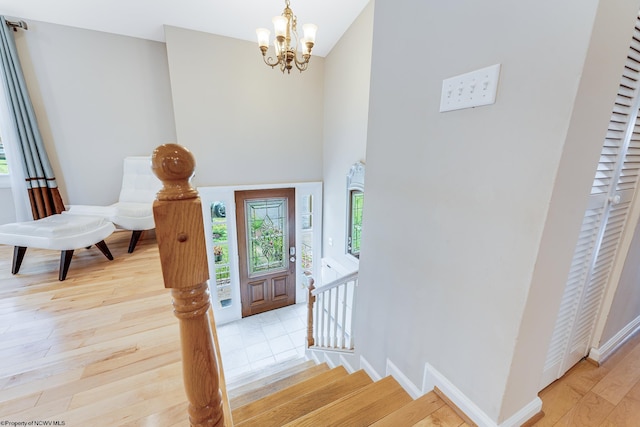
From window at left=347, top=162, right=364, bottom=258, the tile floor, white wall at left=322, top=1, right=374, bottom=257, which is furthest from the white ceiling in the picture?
the tile floor

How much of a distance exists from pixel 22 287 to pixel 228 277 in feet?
7.53

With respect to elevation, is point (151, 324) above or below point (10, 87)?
below

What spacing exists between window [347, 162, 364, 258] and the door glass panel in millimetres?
1123

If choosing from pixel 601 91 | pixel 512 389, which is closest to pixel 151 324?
pixel 512 389

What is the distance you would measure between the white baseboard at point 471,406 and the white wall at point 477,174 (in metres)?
0.03

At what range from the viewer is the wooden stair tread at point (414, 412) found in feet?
3.55

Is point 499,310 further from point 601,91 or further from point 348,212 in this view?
point 348,212

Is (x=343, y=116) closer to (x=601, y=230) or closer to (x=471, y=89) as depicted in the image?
(x=471, y=89)

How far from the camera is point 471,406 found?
107 cm

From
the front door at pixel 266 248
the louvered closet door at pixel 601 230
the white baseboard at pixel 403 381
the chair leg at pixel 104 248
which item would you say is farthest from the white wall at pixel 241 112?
the louvered closet door at pixel 601 230

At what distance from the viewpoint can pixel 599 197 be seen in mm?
1075

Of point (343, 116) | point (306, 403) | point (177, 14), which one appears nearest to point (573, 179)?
point (306, 403)

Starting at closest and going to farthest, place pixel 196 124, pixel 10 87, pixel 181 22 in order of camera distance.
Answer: pixel 10 87
pixel 181 22
pixel 196 124

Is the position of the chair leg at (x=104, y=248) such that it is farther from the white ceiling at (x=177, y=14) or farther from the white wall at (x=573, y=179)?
the white wall at (x=573, y=179)
